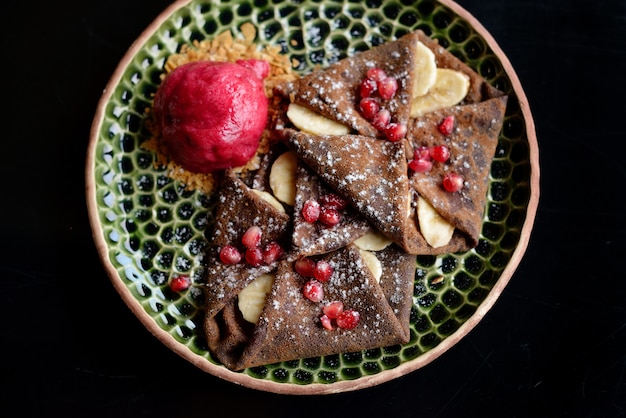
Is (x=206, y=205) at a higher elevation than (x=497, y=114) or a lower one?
lower

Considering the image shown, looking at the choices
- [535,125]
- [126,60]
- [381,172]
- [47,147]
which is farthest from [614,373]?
[47,147]

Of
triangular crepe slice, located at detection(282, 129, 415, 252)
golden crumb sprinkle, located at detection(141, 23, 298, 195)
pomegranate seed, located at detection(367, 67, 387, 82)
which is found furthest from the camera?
golden crumb sprinkle, located at detection(141, 23, 298, 195)

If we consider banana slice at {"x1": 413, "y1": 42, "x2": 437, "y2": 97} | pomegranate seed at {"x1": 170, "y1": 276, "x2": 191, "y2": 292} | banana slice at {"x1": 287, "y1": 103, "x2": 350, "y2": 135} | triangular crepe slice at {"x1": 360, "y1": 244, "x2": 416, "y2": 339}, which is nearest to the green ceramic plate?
pomegranate seed at {"x1": 170, "y1": 276, "x2": 191, "y2": 292}

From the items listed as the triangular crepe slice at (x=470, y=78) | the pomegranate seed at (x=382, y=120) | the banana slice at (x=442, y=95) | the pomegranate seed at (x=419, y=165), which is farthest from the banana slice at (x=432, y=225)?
the triangular crepe slice at (x=470, y=78)

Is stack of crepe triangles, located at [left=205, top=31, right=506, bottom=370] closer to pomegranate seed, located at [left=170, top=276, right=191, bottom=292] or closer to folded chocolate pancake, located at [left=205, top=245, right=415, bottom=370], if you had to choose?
folded chocolate pancake, located at [left=205, top=245, right=415, bottom=370]

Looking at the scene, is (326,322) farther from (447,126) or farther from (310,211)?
(447,126)

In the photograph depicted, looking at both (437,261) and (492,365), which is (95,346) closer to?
(437,261)

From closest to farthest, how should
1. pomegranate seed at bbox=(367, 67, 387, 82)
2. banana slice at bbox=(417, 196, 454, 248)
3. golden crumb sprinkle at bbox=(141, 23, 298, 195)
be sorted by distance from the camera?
banana slice at bbox=(417, 196, 454, 248) → pomegranate seed at bbox=(367, 67, 387, 82) → golden crumb sprinkle at bbox=(141, 23, 298, 195)
